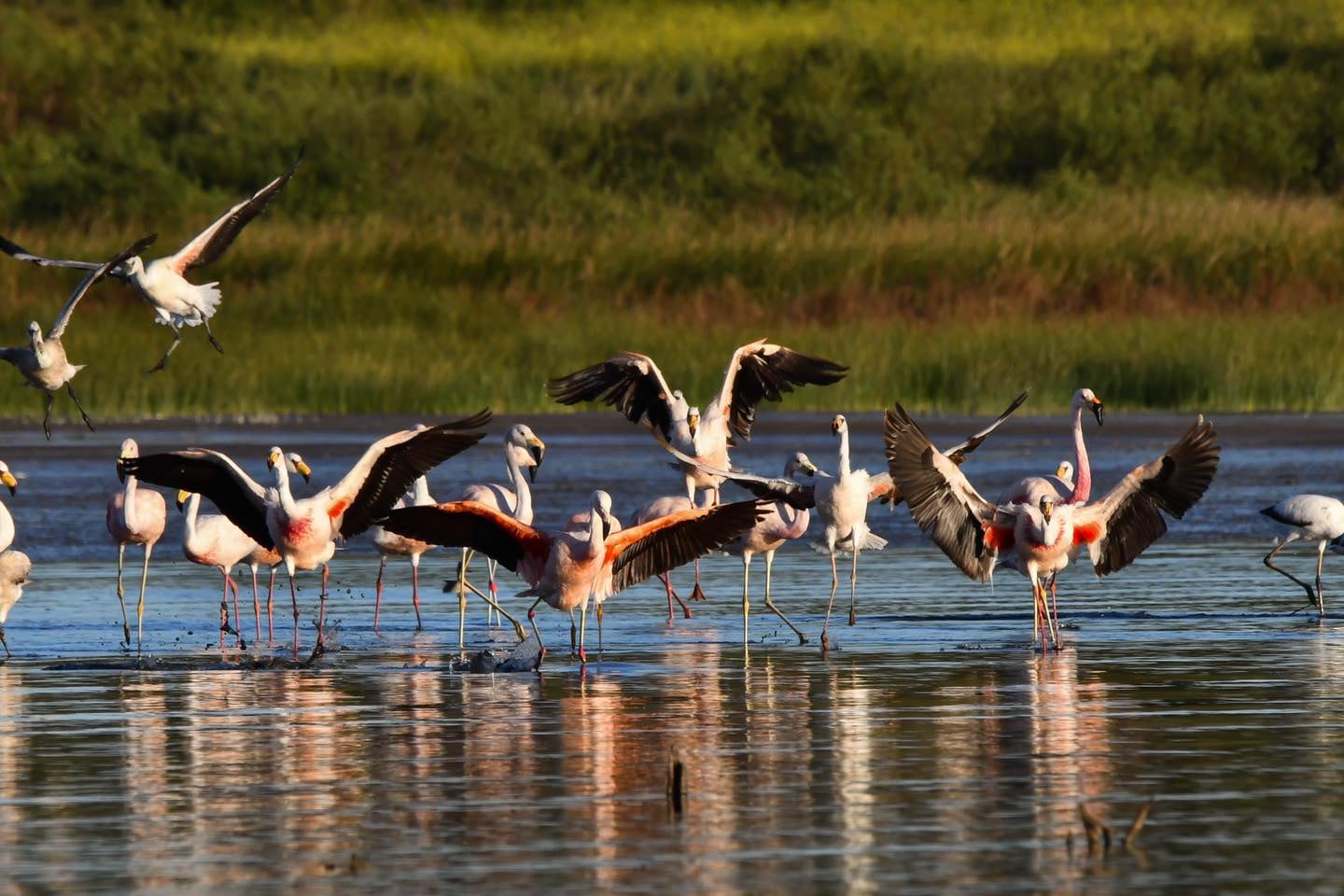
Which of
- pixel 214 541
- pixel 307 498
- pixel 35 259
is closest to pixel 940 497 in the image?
pixel 307 498

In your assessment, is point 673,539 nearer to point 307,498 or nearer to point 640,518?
point 307,498

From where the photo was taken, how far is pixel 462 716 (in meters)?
10.1

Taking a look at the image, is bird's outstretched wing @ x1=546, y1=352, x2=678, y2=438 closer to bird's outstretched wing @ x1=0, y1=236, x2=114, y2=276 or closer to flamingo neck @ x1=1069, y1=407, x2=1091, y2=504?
bird's outstretched wing @ x1=0, y1=236, x2=114, y2=276

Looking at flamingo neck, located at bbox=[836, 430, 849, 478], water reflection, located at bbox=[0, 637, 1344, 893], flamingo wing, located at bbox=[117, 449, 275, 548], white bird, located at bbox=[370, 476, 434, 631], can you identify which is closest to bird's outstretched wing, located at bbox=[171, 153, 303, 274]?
white bird, located at bbox=[370, 476, 434, 631]

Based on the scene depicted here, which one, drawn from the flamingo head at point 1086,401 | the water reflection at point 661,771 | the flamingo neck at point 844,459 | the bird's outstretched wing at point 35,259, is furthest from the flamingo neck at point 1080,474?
the bird's outstretched wing at point 35,259

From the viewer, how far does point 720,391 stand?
17.1 metres

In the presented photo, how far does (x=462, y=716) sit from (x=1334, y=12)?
140 ft

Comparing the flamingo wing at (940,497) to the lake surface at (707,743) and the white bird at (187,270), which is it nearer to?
the lake surface at (707,743)

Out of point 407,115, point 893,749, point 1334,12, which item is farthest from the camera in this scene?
point 1334,12

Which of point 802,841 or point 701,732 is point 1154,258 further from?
point 802,841

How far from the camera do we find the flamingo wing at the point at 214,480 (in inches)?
504

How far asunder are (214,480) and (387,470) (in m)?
0.86

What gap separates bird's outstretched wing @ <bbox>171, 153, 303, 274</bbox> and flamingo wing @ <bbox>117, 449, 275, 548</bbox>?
11.4 ft

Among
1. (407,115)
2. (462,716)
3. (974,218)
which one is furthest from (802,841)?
(407,115)
